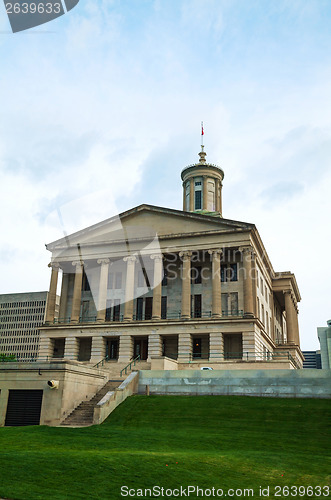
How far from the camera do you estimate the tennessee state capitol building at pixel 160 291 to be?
5025cm

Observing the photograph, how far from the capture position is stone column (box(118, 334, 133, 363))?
51344mm

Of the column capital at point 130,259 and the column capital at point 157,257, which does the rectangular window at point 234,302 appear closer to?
the column capital at point 157,257

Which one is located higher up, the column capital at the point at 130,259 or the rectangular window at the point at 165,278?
the column capital at the point at 130,259

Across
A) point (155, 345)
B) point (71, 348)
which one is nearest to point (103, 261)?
point (71, 348)

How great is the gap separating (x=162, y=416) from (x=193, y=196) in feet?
157

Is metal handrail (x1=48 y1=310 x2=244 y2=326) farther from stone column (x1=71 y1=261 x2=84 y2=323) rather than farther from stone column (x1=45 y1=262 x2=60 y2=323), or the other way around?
stone column (x1=71 y1=261 x2=84 y2=323)

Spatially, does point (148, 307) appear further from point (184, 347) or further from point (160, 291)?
point (184, 347)

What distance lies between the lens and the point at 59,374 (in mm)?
30516

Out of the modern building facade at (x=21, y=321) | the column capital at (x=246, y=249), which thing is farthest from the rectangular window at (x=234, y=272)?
→ the modern building facade at (x=21, y=321)

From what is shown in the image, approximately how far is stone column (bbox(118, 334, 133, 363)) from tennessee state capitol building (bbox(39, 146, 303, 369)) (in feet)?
0.37

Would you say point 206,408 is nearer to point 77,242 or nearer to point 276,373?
point 276,373

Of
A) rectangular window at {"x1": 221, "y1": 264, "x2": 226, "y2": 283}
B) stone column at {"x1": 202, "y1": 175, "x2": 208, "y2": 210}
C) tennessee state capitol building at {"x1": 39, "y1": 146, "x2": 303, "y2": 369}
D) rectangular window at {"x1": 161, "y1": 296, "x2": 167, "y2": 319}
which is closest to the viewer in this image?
tennessee state capitol building at {"x1": 39, "y1": 146, "x2": 303, "y2": 369}

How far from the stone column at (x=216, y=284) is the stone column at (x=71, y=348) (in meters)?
17.0

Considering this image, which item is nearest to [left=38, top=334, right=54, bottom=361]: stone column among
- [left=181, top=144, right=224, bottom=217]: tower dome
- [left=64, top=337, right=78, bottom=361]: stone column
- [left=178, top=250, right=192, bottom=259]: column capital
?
[left=64, top=337, right=78, bottom=361]: stone column
